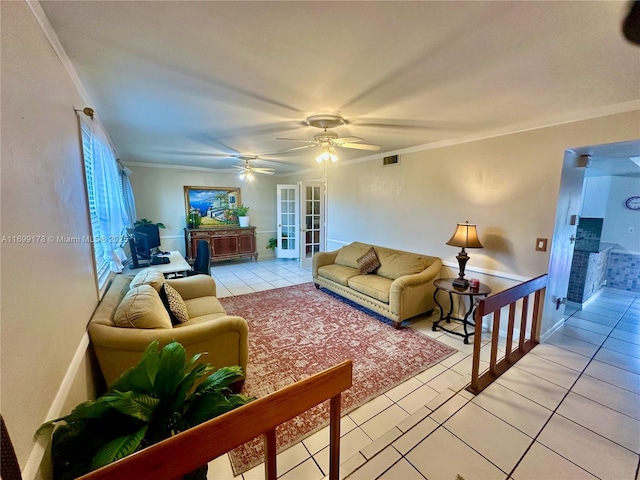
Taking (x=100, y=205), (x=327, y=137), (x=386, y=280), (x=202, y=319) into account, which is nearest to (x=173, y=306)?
(x=202, y=319)

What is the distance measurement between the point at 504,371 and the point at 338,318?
1.83m

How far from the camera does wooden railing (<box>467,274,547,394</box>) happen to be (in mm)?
2029

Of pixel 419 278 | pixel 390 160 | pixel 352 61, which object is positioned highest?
pixel 352 61

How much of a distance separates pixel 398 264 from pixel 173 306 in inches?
110

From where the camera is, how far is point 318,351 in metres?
2.77

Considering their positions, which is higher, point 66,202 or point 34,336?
point 66,202

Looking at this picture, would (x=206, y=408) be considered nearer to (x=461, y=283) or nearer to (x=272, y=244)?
(x=461, y=283)

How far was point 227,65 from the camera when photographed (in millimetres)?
1609

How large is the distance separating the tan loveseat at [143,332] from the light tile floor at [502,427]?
2.18 ft

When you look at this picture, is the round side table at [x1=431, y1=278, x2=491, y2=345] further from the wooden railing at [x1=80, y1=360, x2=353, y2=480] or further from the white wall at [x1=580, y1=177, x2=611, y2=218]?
the white wall at [x1=580, y1=177, x2=611, y2=218]

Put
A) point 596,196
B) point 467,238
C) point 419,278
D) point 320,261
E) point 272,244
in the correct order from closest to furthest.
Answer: point 467,238 → point 419,278 → point 320,261 → point 596,196 → point 272,244

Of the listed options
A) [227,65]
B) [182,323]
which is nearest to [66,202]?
[227,65]

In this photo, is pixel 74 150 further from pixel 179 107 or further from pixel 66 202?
pixel 179 107

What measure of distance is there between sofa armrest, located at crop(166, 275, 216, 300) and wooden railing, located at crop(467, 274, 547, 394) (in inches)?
110
